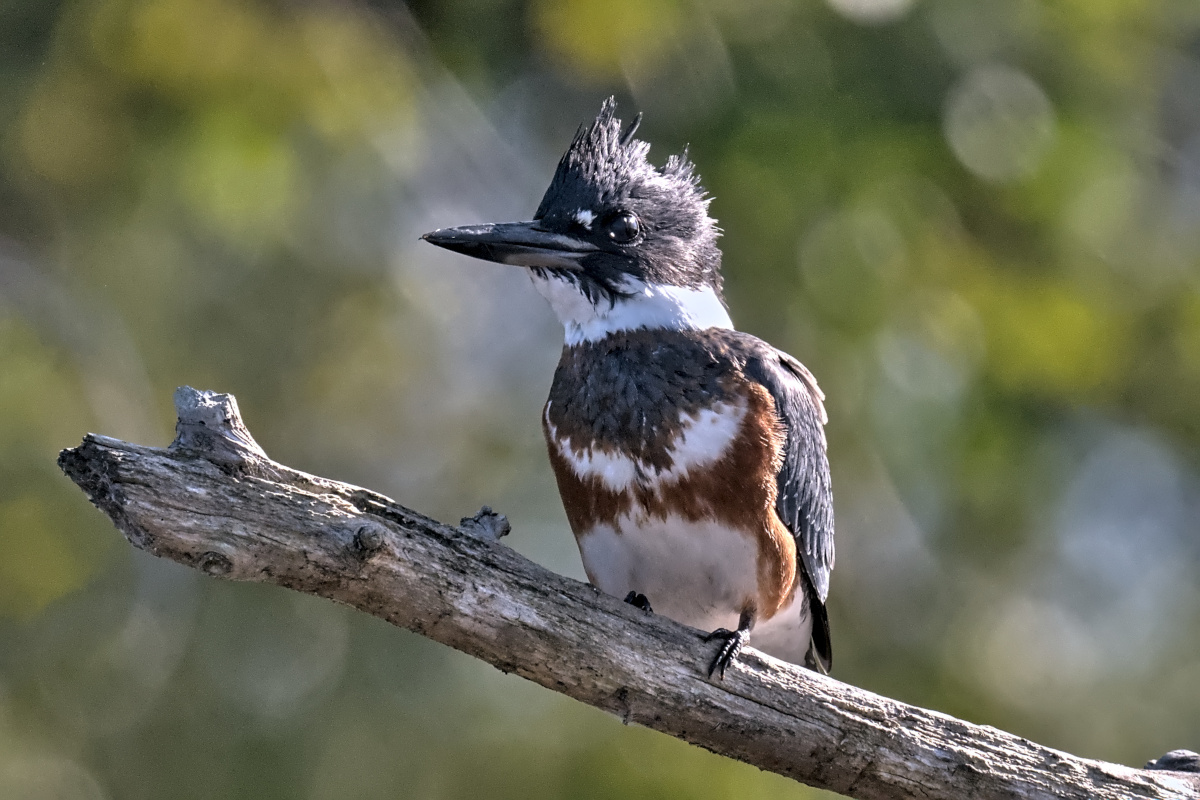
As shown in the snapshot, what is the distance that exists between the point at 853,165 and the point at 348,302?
2.16 meters

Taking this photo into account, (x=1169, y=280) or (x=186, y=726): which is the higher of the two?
(x=1169, y=280)

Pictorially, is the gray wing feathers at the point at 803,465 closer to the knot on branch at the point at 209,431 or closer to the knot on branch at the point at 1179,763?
the knot on branch at the point at 1179,763

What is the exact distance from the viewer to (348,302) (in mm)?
5238

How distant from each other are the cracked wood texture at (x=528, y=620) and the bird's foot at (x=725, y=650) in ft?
0.07

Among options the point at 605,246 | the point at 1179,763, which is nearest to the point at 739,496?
the point at 605,246

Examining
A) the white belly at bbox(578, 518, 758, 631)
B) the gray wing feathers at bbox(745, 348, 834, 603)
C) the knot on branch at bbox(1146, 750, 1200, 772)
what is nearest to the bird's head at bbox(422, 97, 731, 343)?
the gray wing feathers at bbox(745, 348, 834, 603)

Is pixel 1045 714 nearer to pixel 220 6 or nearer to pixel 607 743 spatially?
pixel 607 743

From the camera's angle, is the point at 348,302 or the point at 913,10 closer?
the point at 913,10

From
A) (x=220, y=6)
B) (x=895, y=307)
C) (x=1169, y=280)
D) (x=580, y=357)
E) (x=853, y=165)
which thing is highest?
(x=1169, y=280)

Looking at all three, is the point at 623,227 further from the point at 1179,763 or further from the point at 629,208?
the point at 1179,763

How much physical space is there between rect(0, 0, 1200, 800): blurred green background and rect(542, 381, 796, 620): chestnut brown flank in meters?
1.38

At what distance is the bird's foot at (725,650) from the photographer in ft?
8.54

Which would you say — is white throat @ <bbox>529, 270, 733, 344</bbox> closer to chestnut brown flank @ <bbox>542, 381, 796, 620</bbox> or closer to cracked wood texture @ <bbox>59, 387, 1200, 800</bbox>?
chestnut brown flank @ <bbox>542, 381, 796, 620</bbox>

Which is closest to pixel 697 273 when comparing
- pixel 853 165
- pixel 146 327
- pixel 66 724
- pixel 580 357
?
pixel 580 357
